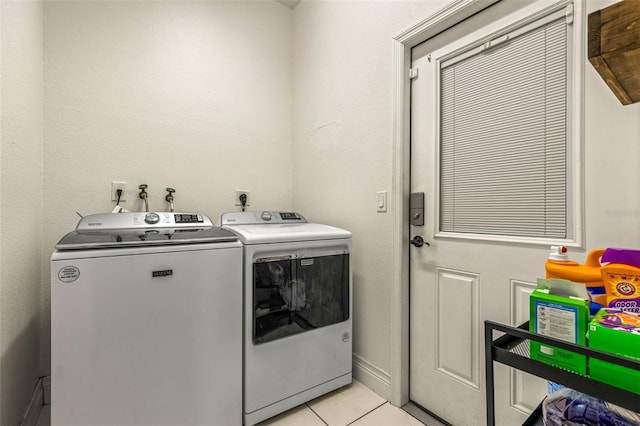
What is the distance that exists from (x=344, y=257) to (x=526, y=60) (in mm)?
1272

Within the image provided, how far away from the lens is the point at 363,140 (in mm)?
A: 1838

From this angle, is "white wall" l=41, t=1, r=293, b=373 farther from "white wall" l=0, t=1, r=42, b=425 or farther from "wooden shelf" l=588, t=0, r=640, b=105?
"wooden shelf" l=588, t=0, r=640, b=105

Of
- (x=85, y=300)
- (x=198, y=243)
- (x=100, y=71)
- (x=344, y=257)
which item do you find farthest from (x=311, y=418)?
(x=100, y=71)

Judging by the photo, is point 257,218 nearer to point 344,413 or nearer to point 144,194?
point 144,194

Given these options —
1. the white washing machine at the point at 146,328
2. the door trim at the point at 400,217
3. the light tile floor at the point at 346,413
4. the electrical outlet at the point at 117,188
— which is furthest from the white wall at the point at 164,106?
the light tile floor at the point at 346,413

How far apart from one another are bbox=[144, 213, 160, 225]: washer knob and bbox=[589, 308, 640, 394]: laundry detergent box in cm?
182

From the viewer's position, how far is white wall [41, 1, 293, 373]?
1674 millimetres

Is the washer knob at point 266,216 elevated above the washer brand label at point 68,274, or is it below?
above

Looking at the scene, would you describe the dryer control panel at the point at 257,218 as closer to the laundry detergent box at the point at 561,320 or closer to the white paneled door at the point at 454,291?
the white paneled door at the point at 454,291

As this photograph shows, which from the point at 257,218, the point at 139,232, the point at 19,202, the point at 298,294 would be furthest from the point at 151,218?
the point at 298,294

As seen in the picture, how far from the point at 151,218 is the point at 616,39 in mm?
1894

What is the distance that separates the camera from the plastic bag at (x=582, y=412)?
0.62 meters

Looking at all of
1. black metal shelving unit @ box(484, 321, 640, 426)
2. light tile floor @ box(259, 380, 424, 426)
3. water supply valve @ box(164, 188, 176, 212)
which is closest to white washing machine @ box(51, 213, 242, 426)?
light tile floor @ box(259, 380, 424, 426)

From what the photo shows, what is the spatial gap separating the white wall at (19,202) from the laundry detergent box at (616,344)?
182 centimetres
